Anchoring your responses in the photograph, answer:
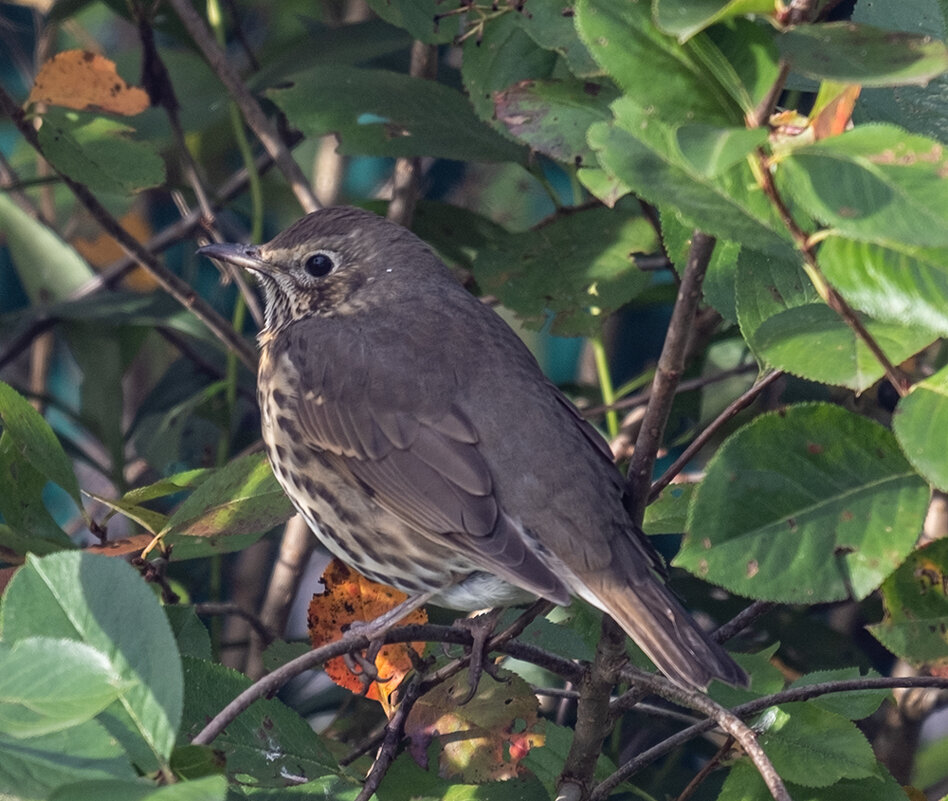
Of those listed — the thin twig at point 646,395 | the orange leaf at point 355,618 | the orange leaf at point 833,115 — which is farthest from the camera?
the thin twig at point 646,395

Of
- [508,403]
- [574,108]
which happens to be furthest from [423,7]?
[508,403]

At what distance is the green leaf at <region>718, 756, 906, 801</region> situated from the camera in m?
1.62

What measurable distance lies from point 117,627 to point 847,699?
99 centimetres

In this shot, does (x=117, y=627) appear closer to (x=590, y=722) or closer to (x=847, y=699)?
(x=590, y=722)

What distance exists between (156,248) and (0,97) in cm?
100

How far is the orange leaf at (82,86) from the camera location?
232 centimetres

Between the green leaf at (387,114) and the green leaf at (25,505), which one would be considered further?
the green leaf at (387,114)

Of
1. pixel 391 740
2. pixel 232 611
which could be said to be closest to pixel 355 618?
pixel 232 611

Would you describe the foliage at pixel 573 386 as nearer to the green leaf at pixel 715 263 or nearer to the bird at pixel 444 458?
the green leaf at pixel 715 263

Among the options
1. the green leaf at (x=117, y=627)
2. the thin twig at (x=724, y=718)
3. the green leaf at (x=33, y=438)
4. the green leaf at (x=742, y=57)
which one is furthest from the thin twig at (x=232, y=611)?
the green leaf at (x=742, y=57)

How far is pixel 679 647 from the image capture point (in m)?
1.81

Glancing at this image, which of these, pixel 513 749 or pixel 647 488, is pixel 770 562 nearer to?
pixel 647 488

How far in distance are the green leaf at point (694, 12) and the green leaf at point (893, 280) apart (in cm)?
24

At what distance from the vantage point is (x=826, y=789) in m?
1.70
